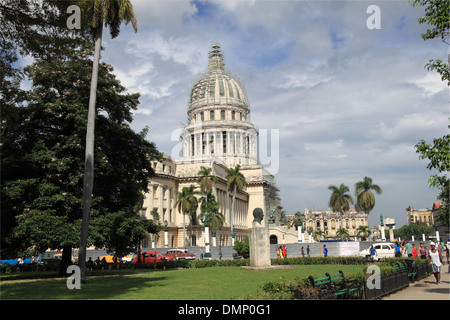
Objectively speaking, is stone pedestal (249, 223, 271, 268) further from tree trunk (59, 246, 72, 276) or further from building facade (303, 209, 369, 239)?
building facade (303, 209, 369, 239)

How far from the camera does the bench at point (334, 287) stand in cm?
1099

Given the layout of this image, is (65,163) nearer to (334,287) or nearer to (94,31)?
(94,31)

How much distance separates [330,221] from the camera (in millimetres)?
156625

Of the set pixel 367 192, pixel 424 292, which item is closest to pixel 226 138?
pixel 367 192

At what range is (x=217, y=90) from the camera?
374ft

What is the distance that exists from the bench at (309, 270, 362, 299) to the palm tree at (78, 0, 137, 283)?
12302 mm

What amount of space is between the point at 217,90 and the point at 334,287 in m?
104

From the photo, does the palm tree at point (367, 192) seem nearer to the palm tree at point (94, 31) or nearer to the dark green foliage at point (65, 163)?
the dark green foliage at point (65, 163)

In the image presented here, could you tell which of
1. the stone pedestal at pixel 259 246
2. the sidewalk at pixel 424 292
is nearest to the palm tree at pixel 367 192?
the stone pedestal at pixel 259 246

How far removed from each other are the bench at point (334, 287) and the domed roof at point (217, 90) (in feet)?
332
